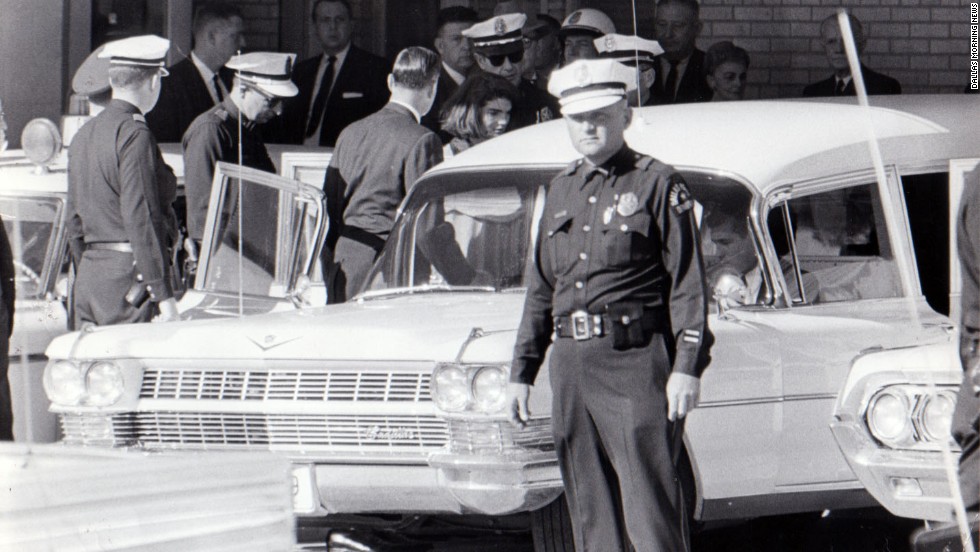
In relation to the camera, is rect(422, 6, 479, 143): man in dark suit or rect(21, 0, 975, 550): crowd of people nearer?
rect(21, 0, 975, 550): crowd of people

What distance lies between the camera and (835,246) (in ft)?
21.8

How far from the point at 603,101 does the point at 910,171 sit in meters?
2.02

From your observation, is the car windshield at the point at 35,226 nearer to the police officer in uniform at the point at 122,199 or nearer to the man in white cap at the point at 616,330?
the police officer in uniform at the point at 122,199

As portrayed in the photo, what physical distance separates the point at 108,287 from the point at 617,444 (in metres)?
2.84

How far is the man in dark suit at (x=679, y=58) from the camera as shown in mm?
9938

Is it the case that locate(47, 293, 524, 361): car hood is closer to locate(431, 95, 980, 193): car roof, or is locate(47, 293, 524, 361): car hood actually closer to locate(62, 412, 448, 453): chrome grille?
locate(62, 412, 448, 453): chrome grille

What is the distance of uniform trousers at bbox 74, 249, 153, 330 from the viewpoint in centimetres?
722

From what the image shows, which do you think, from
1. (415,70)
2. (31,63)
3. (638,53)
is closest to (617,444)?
(415,70)

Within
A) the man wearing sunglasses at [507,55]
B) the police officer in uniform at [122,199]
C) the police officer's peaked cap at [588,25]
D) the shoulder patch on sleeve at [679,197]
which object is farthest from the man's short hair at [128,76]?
the police officer's peaked cap at [588,25]

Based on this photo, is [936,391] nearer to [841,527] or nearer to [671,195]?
[671,195]

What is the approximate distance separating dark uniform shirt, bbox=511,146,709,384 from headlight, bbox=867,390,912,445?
32.4 inches

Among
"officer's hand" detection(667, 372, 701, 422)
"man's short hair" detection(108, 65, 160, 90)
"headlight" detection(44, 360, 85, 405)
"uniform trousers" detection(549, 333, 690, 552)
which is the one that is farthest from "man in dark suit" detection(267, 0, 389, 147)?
"officer's hand" detection(667, 372, 701, 422)

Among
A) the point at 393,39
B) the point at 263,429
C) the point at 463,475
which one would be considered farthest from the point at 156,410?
the point at 393,39

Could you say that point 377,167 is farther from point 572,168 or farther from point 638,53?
point 572,168
